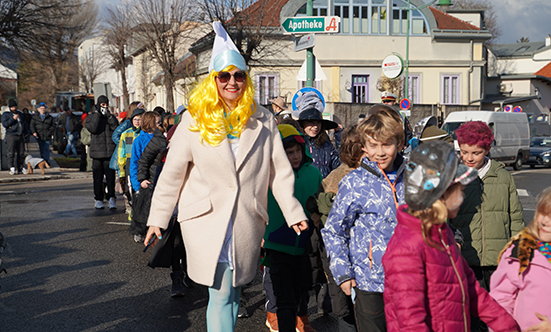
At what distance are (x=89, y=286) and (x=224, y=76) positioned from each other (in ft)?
11.7

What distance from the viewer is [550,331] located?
9.78 ft

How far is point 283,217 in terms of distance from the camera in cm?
475

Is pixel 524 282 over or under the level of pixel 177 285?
over

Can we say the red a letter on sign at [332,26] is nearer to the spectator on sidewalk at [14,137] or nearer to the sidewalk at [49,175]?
the sidewalk at [49,175]

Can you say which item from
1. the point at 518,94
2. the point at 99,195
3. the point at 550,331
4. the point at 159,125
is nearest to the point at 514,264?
the point at 550,331

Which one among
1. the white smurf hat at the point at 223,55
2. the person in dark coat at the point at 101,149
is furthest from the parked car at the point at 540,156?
the white smurf hat at the point at 223,55

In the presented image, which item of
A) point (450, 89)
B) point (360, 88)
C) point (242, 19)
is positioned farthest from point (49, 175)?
point (450, 89)

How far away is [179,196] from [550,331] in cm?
224

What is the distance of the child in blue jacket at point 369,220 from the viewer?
339cm

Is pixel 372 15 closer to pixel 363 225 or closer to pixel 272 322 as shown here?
pixel 272 322

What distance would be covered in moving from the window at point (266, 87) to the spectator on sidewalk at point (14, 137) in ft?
58.6

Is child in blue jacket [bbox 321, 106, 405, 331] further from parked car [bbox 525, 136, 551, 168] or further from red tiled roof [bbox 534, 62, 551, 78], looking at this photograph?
red tiled roof [bbox 534, 62, 551, 78]

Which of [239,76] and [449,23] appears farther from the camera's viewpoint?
[449,23]

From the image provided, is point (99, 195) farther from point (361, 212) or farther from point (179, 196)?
point (361, 212)
